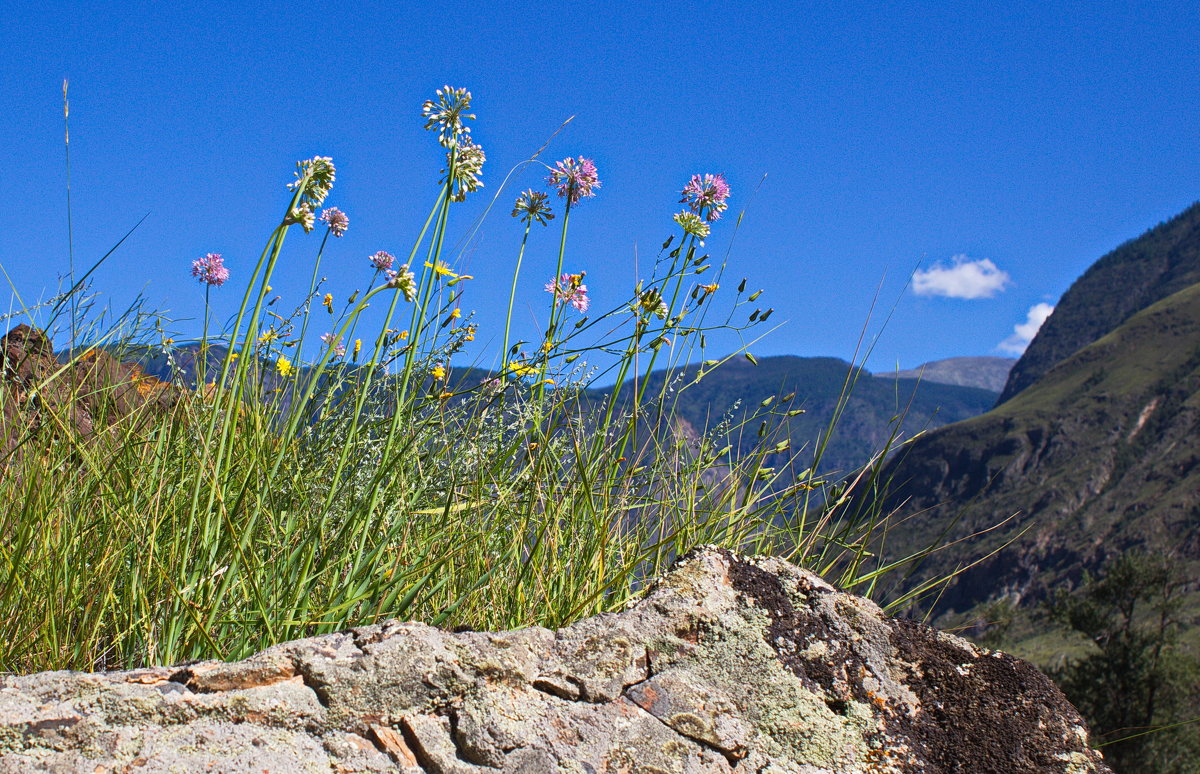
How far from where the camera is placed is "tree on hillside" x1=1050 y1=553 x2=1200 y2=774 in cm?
3092

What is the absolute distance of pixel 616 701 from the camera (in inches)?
59.9

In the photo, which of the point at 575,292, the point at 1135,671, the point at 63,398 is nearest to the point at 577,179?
the point at 575,292

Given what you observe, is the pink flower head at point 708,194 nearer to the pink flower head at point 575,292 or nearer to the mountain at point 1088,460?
the pink flower head at point 575,292

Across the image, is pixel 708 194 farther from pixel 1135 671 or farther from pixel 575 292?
pixel 1135 671

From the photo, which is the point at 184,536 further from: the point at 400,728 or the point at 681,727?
the point at 681,727

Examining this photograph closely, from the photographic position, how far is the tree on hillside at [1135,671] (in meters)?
30.9

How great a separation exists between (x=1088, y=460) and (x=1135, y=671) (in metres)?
120

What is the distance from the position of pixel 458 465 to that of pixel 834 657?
1.39m

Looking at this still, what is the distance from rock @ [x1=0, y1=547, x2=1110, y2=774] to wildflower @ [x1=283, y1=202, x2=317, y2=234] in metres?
0.80

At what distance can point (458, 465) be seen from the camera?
2719mm

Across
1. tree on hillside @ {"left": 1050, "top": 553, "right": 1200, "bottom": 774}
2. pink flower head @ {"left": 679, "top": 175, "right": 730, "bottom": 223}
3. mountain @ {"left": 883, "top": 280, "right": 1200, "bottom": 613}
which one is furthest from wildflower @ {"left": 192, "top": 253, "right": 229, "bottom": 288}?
mountain @ {"left": 883, "top": 280, "right": 1200, "bottom": 613}

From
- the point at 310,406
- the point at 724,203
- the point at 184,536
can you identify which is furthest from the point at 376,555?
the point at 724,203

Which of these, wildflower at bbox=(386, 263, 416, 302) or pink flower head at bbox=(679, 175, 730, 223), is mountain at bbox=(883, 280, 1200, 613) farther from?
wildflower at bbox=(386, 263, 416, 302)

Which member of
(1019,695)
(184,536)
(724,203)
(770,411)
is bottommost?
(1019,695)
